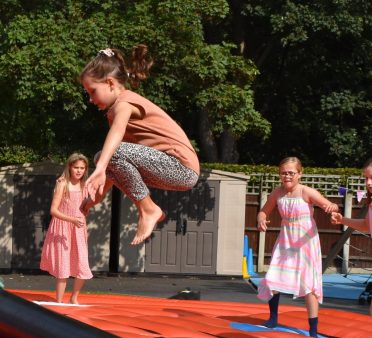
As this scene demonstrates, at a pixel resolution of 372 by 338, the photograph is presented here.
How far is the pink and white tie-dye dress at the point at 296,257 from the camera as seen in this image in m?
6.51

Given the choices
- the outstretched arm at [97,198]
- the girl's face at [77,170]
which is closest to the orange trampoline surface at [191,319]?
the outstretched arm at [97,198]

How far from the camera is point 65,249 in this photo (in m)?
8.08

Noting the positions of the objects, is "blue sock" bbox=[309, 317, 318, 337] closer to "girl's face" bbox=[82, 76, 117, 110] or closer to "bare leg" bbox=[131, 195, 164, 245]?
"bare leg" bbox=[131, 195, 164, 245]

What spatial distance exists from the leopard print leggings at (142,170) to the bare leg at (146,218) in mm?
51

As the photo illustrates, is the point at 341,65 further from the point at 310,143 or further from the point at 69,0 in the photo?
the point at 69,0

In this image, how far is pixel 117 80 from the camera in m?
4.68

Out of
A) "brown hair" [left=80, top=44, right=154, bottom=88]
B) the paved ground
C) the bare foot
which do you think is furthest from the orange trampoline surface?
the paved ground

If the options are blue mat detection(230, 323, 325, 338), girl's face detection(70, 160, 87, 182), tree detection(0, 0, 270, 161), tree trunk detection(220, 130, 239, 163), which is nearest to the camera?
blue mat detection(230, 323, 325, 338)

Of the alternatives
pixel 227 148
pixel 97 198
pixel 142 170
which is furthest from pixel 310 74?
pixel 142 170

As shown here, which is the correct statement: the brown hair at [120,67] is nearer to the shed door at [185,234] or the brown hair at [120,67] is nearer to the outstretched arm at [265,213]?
the outstretched arm at [265,213]

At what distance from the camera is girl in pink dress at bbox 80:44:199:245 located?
456 cm

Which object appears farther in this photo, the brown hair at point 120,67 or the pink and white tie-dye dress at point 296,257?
the pink and white tie-dye dress at point 296,257

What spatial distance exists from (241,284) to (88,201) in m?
13.6

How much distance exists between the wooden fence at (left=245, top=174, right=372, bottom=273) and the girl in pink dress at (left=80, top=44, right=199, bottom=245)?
52.2 ft
